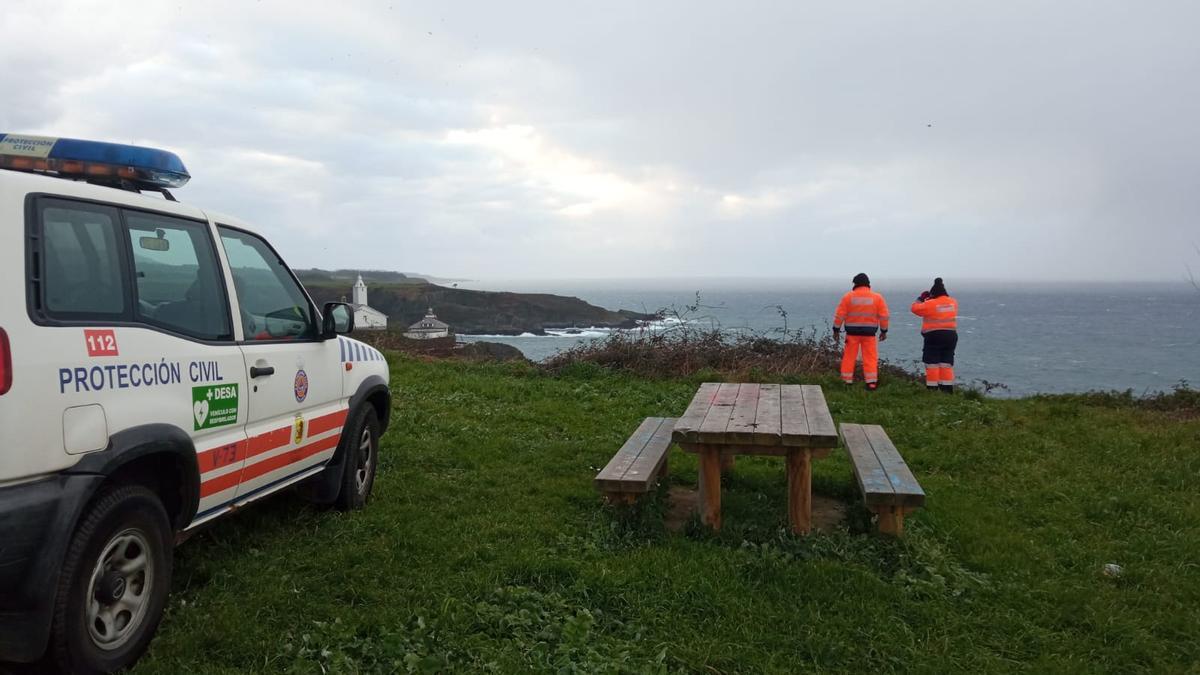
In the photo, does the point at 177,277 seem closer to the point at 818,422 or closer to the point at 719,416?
the point at 719,416

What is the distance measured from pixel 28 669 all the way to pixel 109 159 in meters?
2.18

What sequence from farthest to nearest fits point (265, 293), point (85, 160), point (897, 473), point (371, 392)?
point (371, 392) → point (897, 473) → point (265, 293) → point (85, 160)

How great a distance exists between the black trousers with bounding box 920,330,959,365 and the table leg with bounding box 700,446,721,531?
23.4ft

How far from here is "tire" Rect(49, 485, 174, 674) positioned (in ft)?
9.08

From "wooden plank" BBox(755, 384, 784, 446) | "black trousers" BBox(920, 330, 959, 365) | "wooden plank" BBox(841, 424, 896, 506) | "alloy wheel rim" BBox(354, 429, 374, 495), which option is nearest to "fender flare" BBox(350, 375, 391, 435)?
"alloy wheel rim" BBox(354, 429, 374, 495)

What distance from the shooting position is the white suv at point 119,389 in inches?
103

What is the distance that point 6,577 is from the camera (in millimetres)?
2523

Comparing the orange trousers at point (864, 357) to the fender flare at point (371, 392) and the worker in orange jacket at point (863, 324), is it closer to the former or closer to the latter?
the worker in orange jacket at point (863, 324)

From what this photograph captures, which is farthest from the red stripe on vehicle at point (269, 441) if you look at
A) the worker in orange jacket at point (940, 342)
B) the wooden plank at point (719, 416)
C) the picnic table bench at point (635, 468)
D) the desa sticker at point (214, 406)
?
the worker in orange jacket at point (940, 342)

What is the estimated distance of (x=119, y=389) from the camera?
2986mm

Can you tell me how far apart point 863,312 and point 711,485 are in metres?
6.79

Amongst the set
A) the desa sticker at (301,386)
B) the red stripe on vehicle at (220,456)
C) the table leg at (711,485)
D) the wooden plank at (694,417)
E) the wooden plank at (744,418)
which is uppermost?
the desa sticker at (301,386)

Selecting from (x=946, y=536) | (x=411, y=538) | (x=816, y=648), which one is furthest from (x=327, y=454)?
(x=946, y=536)

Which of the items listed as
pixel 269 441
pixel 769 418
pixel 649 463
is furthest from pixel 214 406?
pixel 769 418
